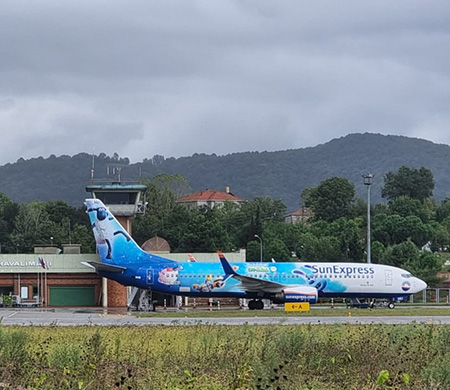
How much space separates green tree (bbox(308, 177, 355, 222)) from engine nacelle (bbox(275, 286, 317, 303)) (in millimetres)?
105607

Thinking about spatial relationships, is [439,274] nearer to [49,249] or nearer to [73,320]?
[49,249]

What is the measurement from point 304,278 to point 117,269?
37.5 ft

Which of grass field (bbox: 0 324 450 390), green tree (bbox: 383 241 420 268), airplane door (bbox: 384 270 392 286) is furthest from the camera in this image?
green tree (bbox: 383 241 420 268)

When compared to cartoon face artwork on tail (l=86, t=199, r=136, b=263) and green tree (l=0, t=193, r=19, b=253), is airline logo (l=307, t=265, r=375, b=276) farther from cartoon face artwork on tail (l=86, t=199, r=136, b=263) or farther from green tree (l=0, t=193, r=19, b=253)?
green tree (l=0, t=193, r=19, b=253)

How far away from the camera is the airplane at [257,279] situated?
56938 millimetres

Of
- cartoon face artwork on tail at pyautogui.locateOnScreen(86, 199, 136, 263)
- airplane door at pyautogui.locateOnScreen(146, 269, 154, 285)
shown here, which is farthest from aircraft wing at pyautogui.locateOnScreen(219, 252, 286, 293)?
cartoon face artwork on tail at pyautogui.locateOnScreen(86, 199, 136, 263)

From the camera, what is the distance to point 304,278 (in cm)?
5688

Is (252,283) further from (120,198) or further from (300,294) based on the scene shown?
(120,198)

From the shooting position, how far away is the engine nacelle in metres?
55.3

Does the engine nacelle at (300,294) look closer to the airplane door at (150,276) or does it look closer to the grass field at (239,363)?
the airplane door at (150,276)

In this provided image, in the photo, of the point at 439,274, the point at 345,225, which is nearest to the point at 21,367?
the point at 439,274

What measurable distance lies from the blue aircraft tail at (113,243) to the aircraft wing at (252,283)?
170 inches

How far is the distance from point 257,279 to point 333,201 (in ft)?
352

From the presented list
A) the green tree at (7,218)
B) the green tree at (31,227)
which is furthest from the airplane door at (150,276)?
the green tree at (7,218)
